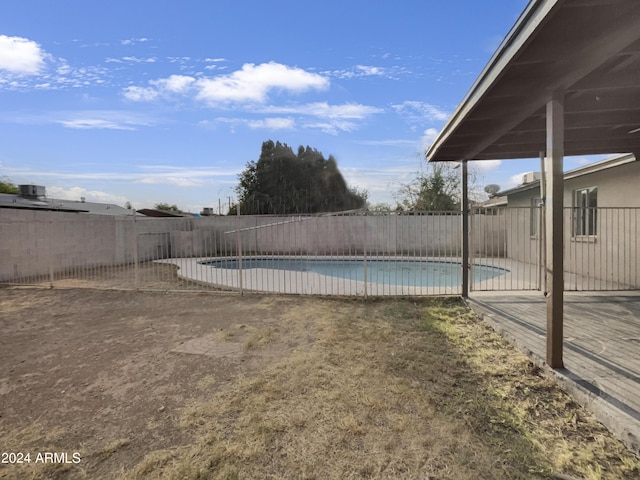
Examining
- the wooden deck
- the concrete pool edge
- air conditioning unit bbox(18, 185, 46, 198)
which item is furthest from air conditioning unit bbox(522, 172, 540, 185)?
air conditioning unit bbox(18, 185, 46, 198)

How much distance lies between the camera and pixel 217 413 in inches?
105

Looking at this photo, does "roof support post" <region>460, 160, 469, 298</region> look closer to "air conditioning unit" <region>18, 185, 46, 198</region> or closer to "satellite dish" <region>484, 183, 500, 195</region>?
"satellite dish" <region>484, 183, 500, 195</region>

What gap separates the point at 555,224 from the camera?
309 centimetres

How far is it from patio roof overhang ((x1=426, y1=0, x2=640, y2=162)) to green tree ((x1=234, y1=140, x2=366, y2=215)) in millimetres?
23122

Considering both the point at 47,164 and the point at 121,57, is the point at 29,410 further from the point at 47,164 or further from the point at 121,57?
the point at 47,164

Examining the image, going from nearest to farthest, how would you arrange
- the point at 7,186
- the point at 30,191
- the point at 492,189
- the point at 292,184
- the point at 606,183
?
1. the point at 606,183
2. the point at 30,191
3. the point at 492,189
4. the point at 7,186
5. the point at 292,184

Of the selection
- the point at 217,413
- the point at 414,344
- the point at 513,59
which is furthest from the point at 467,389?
the point at 513,59

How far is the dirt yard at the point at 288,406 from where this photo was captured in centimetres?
205

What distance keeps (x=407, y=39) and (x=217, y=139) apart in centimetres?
896

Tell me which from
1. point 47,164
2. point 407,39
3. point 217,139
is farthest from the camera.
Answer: point 47,164

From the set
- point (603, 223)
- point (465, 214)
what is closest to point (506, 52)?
point (465, 214)

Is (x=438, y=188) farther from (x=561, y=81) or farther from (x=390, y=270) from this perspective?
(x=561, y=81)

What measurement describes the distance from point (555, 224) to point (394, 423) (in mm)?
2325

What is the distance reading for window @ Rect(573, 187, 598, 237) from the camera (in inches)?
307
